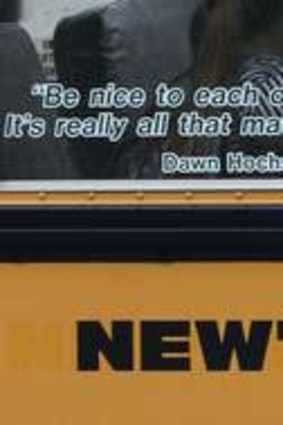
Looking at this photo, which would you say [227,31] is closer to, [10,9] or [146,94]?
[146,94]

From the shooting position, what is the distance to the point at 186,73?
5.32 metres

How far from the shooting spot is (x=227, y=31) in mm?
5332

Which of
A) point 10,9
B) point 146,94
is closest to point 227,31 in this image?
point 146,94

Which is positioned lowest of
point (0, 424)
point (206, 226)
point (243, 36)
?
point (0, 424)

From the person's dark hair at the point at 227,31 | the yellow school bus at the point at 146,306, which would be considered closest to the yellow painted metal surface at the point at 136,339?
the yellow school bus at the point at 146,306

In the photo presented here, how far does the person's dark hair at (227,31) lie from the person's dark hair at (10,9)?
337 millimetres

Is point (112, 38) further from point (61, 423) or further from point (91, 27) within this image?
point (61, 423)

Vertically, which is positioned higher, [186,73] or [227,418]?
[186,73]

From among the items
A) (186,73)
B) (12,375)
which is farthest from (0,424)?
(186,73)

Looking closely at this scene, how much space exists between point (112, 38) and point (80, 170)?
26cm

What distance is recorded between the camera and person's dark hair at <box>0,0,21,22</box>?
530 cm

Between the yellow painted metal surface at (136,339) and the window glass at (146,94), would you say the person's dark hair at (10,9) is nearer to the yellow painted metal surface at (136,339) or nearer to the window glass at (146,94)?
the window glass at (146,94)

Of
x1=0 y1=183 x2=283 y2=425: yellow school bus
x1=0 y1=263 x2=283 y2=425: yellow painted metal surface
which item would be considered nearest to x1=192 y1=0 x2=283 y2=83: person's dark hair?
x1=0 y1=183 x2=283 y2=425: yellow school bus

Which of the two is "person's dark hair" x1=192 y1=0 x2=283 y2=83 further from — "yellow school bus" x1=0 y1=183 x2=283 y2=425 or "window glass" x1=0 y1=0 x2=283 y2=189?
"yellow school bus" x1=0 y1=183 x2=283 y2=425
